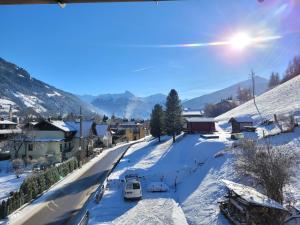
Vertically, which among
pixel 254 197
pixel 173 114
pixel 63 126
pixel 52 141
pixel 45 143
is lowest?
pixel 254 197

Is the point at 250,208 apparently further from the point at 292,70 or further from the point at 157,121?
the point at 292,70

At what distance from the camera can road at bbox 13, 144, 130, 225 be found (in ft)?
81.7

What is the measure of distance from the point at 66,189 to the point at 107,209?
9.77 metres

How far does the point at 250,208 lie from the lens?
18.8 meters

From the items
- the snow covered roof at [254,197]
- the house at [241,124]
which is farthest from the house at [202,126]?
the snow covered roof at [254,197]

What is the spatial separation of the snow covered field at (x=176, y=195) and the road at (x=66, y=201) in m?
1.65

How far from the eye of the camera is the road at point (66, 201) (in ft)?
81.7

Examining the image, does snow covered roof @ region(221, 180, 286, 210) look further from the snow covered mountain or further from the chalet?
the snow covered mountain

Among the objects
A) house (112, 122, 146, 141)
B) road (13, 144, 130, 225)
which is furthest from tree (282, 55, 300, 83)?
road (13, 144, 130, 225)

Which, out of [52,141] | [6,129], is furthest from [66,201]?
[6,129]

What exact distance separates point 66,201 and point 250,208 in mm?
→ 17163

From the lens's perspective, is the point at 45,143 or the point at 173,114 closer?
the point at 45,143

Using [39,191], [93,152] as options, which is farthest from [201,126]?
[39,191]

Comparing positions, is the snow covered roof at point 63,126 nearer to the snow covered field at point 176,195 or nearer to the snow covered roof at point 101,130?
the snow covered roof at point 101,130
